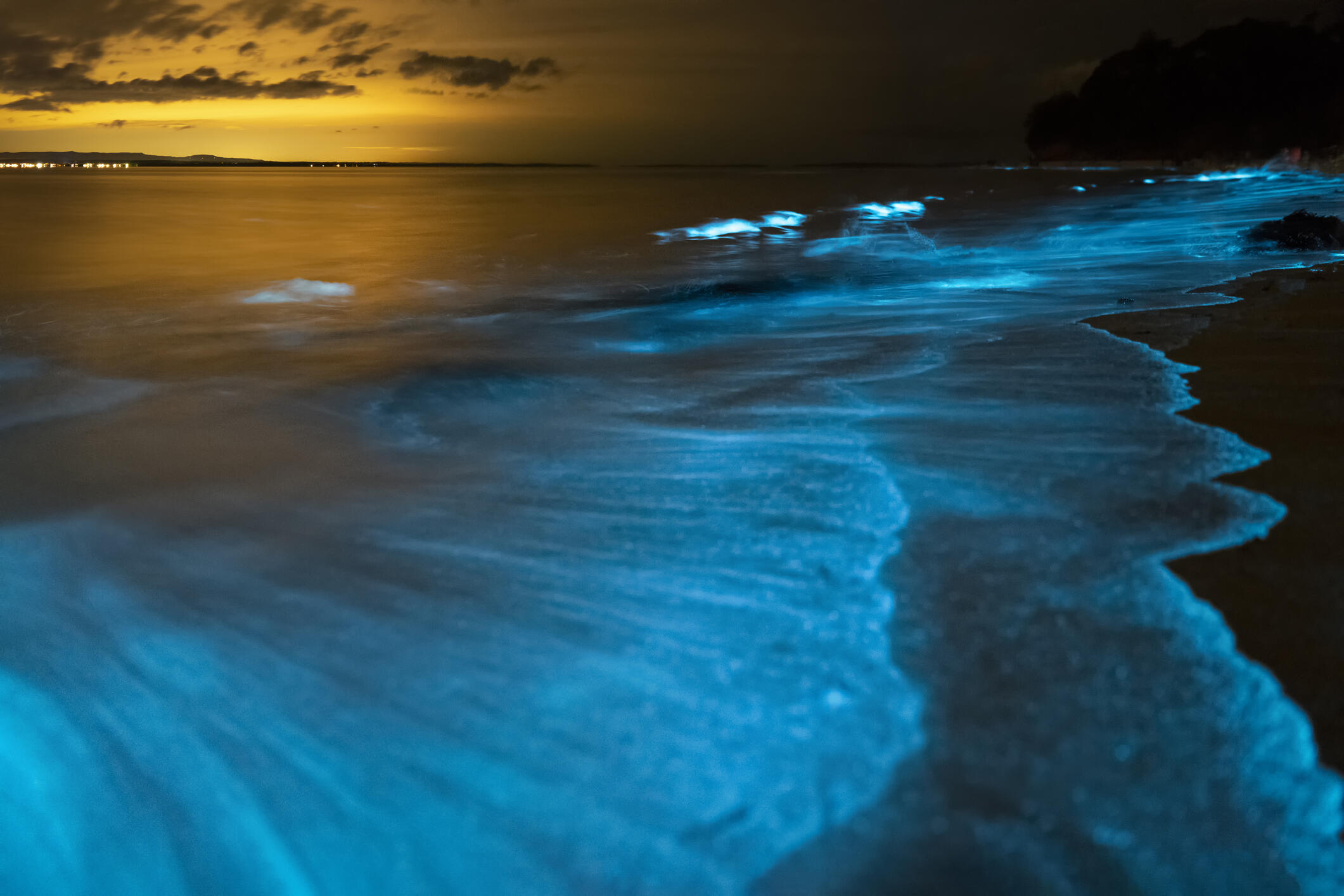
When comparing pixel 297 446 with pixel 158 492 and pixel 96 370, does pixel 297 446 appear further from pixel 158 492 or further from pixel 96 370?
pixel 96 370

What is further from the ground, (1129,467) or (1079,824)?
(1129,467)

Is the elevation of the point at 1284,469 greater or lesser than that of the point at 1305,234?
lesser

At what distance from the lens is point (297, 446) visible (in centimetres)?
371

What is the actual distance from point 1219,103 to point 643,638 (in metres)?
100

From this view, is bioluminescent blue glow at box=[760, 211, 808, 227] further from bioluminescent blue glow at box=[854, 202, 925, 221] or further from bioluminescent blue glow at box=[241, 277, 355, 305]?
bioluminescent blue glow at box=[241, 277, 355, 305]

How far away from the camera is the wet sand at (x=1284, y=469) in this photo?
181 centimetres

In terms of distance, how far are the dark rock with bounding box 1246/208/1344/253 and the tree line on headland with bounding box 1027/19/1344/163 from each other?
69.0 metres

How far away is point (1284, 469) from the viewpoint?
2.82m

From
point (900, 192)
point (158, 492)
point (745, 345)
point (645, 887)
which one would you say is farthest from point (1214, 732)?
point (900, 192)

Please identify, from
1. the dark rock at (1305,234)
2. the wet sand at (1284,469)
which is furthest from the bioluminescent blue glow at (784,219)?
the wet sand at (1284,469)

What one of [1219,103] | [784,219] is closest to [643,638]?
[784,219]

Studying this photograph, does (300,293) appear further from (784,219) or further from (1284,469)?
(784,219)

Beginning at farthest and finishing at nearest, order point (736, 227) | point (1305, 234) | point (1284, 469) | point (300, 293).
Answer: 1. point (736, 227)
2. point (1305, 234)
3. point (300, 293)
4. point (1284, 469)

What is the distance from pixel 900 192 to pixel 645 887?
44886 mm
